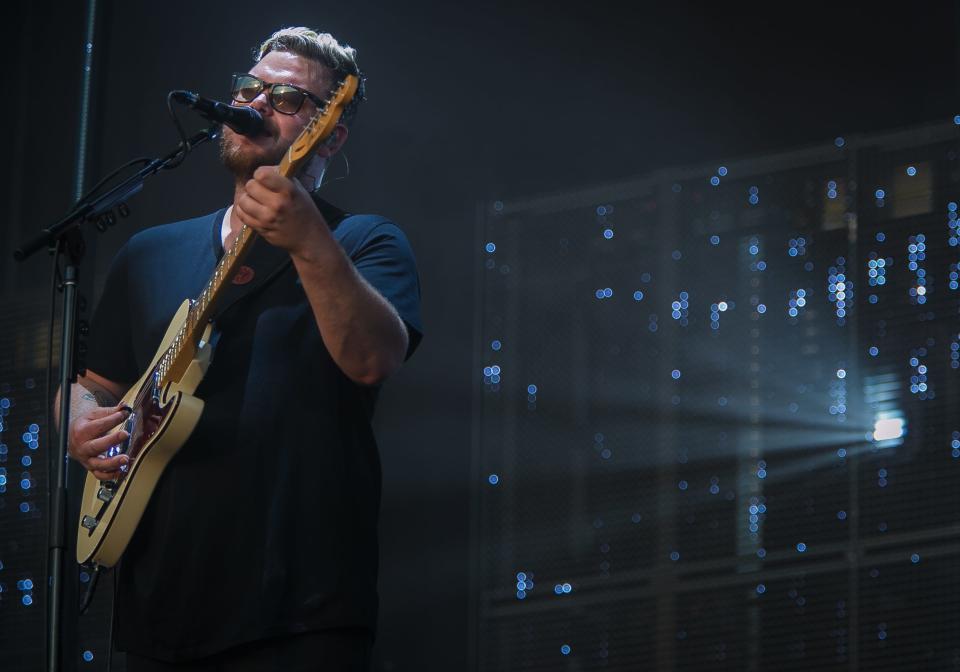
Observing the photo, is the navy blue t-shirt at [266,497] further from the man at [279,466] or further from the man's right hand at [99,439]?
the man's right hand at [99,439]

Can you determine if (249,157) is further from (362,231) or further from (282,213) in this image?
(282,213)

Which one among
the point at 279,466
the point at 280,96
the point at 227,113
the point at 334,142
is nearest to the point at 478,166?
the point at 334,142

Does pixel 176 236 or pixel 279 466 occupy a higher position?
pixel 176 236

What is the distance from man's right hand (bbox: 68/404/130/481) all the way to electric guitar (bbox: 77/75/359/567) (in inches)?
0.6

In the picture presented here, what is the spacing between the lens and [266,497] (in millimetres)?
1922

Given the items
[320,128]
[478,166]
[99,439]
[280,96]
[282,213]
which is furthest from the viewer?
[478,166]

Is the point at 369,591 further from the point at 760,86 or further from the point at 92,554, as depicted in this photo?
the point at 760,86

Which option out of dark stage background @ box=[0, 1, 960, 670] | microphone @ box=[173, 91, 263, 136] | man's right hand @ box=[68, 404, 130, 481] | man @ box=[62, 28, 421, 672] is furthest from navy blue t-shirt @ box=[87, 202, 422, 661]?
dark stage background @ box=[0, 1, 960, 670]

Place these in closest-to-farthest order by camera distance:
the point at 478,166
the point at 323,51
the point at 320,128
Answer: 1. the point at 320,128
2. the point at 323,51
3. the point at 478,166

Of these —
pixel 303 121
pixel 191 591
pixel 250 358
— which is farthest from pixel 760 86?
pixel 191 591

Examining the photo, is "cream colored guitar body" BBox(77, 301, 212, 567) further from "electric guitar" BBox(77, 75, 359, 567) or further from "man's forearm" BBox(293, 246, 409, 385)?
"man's forearm" BBox(293, 246, 409, 385)

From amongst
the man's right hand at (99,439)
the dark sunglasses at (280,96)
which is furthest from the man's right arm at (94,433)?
the dark sunglasses at (280,96)

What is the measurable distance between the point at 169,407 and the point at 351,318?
0.30 m

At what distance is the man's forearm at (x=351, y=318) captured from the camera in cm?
182
